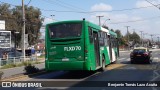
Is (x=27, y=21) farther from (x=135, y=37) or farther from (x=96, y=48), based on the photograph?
(x=135, y=37)

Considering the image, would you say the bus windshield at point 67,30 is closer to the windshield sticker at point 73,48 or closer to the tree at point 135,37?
the windshield sticker at point 73,48

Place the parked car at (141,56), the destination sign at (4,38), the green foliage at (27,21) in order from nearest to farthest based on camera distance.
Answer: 1. the parked car at (141,56)
2. the destination sign at (4,38)
3. the green foliage at (27,21)

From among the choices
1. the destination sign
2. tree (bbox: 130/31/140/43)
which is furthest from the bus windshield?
tree (bbox: 130/31/140/43)

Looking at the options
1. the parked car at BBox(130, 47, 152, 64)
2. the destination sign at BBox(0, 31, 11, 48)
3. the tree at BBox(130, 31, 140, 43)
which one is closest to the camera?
the parked car at BBox(130, 47, 152, 64)

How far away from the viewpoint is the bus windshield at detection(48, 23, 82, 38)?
18594mm

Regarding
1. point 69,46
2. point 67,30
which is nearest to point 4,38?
point 67,30

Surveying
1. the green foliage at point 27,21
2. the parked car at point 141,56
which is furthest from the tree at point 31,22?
the parked car at point 141,56

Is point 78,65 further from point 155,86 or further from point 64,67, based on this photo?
point 155,86

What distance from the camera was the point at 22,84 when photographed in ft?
51.7

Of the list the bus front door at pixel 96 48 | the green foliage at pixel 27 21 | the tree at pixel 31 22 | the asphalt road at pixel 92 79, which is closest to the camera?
the asphalt road at pixel 92 79

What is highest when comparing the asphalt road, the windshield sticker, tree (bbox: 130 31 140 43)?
tree (bbox: 130 31 140 43)

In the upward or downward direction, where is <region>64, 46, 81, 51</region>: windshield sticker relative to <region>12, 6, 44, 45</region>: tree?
downward

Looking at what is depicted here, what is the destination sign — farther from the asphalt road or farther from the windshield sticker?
the windshield sticker

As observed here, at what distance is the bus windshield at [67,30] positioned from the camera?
61.0 feet
